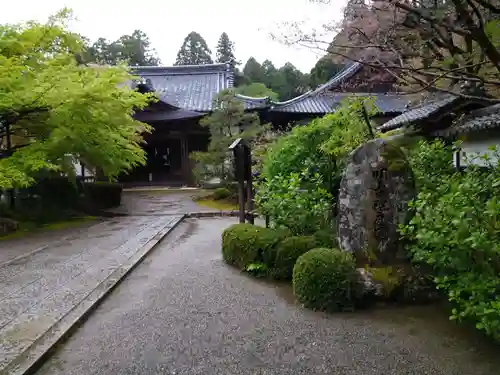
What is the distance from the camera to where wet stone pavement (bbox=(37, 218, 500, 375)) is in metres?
3.64

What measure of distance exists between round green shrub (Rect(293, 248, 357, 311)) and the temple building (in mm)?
16348

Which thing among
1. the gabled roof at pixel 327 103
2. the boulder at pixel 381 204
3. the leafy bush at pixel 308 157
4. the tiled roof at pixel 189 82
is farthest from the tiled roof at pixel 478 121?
the tiled roof at pixel 189 82

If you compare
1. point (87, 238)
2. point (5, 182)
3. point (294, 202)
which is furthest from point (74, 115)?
point (294, 202)

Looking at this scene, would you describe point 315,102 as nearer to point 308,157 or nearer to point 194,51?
point 308,157

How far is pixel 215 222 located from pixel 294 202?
671cm

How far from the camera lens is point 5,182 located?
891cm

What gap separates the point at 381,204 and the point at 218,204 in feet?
38.6

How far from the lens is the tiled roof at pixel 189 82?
26.7 m

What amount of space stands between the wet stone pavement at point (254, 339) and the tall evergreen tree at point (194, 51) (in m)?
54.1

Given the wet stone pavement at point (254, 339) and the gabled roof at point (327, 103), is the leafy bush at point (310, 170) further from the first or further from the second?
the gabled roof at point (327, 103)

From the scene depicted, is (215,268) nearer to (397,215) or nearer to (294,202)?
(294,202)

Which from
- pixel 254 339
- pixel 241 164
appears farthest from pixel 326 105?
pixel 254 339

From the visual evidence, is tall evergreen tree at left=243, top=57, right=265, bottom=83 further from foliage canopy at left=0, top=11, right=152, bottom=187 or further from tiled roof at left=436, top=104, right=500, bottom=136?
foliage canopy at left=0, top=11, right=152, bottom=187

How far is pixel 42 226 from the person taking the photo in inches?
484
